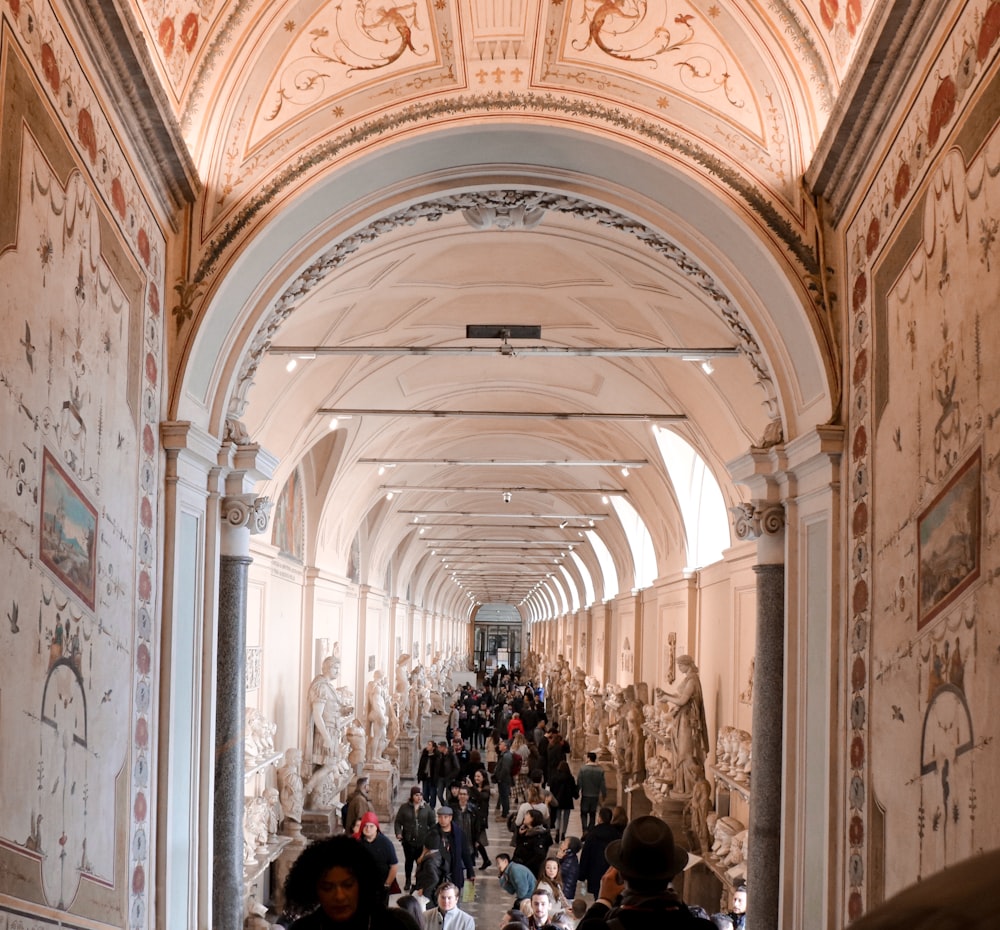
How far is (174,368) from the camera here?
8.15 m

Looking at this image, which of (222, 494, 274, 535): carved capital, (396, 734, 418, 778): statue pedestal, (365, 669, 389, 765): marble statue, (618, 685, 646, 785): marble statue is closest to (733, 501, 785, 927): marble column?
(222, 494, 274, 535): carved capital

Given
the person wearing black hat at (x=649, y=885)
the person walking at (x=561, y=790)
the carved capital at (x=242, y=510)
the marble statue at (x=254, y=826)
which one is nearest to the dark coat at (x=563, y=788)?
the person walking at (x=561, y=790)

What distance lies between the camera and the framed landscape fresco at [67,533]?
16.9ft

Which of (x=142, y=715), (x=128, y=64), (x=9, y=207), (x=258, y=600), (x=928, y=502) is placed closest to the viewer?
(x=9, y=207)

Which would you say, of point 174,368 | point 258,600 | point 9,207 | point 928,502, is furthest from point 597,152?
point 258,600

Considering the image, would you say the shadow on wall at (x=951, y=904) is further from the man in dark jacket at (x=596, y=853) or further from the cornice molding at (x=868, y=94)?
the man in dark jacket at (x=596, y=853)

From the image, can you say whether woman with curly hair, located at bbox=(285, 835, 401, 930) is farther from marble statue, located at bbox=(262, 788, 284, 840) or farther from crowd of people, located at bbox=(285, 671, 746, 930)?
marble statue, located at bbox=(262, 788, 284, 840)

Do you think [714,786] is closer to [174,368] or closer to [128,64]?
[174,368]

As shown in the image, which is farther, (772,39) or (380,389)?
(380,389)

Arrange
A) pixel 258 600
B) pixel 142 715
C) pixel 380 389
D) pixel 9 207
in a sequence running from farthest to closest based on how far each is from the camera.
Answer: pixel 380 389 → pixel 258 600 → pixel 142 715 → pixel 9 207

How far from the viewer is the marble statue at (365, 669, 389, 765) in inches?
964

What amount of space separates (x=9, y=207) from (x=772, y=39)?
18.2 ft

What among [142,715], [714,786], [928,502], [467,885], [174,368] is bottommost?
[467,885]

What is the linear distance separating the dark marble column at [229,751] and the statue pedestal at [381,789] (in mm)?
14138
